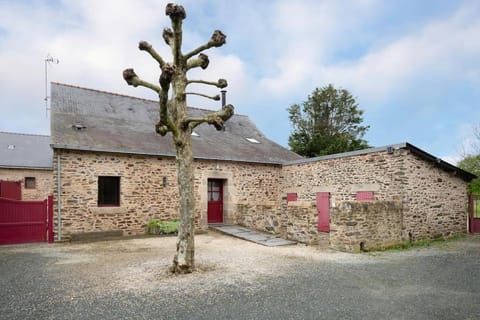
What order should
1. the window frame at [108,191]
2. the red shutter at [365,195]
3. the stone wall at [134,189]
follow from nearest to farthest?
the stone wall at [134,189]
the red shutter at [365,195]
the window frame at [108,191]

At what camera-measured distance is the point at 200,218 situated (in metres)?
12.7

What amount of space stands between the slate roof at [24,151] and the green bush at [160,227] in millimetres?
11709

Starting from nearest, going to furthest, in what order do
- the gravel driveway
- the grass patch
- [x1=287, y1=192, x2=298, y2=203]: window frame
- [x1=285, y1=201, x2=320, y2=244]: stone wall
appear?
the gravel driveway
the grass patch
[x1=285, y1=201, x2=320, y2=244]: stone wall
[x1=287, y1=192, x2=298, y2=203]: window frame

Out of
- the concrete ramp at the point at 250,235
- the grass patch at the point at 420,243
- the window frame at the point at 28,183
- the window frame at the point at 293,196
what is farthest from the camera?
the window frame at the point at 28,183

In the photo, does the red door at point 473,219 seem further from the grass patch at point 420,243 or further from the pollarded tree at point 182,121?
the pollarded tree at point 182,121

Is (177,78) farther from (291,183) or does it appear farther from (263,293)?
(291,183)

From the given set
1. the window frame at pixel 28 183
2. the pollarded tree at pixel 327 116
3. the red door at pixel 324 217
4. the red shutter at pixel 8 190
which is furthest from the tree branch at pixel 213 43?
the pollarded tree at pixel 327 116

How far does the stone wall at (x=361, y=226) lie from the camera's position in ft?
27.6

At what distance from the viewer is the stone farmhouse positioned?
958 cm

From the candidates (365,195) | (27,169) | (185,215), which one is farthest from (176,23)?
(27,169)

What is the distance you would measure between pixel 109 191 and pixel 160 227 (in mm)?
2139

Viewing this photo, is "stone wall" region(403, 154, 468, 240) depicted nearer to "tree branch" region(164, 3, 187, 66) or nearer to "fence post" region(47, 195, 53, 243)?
"tree branch" region(164, 3, 187, 66)

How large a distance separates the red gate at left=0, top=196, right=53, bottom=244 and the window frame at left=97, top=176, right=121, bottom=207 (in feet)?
4.83

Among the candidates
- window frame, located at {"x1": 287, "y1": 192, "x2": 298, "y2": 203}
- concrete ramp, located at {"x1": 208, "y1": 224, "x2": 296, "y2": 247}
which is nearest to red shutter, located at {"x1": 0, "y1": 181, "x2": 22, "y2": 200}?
concrete ramp, located at {"x1": 208, "y1": 224, "x2": 296, "y2": 247}
